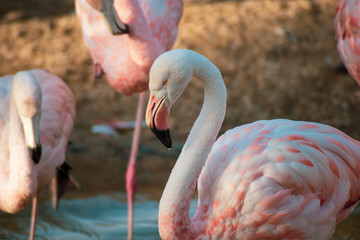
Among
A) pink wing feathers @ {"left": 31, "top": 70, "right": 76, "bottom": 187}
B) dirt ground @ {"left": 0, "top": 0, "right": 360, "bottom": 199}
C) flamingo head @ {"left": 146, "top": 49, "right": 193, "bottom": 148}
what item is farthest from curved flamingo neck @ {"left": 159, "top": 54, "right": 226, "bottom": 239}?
dirt ground @ {"left": 0, "top": 0, "right": 360, "bottom": 199}

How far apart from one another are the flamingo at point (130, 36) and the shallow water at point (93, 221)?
0.86 ft

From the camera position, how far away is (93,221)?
14.6 ft

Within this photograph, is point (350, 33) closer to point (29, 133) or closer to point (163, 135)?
point (163, 135)

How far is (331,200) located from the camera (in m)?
3.15

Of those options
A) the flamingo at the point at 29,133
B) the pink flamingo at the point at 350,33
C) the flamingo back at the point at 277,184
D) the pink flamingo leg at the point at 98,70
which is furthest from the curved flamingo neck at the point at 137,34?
the pink flamingo at the point at 350,33

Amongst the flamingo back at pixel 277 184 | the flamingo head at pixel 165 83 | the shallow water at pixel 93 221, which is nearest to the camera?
the flamingo head at pixel 165 83

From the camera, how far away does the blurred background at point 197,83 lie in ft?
17.1

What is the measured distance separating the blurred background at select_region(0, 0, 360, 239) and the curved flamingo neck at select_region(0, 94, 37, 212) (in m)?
0.91

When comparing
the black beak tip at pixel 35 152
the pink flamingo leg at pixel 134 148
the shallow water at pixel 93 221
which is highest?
the black beak tip at pixel 35 152

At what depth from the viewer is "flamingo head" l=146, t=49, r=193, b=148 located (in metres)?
2.72

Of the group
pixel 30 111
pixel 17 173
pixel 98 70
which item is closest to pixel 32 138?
pixel 30 111

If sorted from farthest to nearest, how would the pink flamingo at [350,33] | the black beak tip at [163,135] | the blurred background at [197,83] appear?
the blurred background at [197,83] → the pink flamingo at [350,33] → the black beak tip at [163,135]

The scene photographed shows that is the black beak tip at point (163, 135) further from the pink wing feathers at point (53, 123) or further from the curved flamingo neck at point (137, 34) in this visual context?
the pink wing feathers at point (53, 123)

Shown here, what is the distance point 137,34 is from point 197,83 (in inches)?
100
